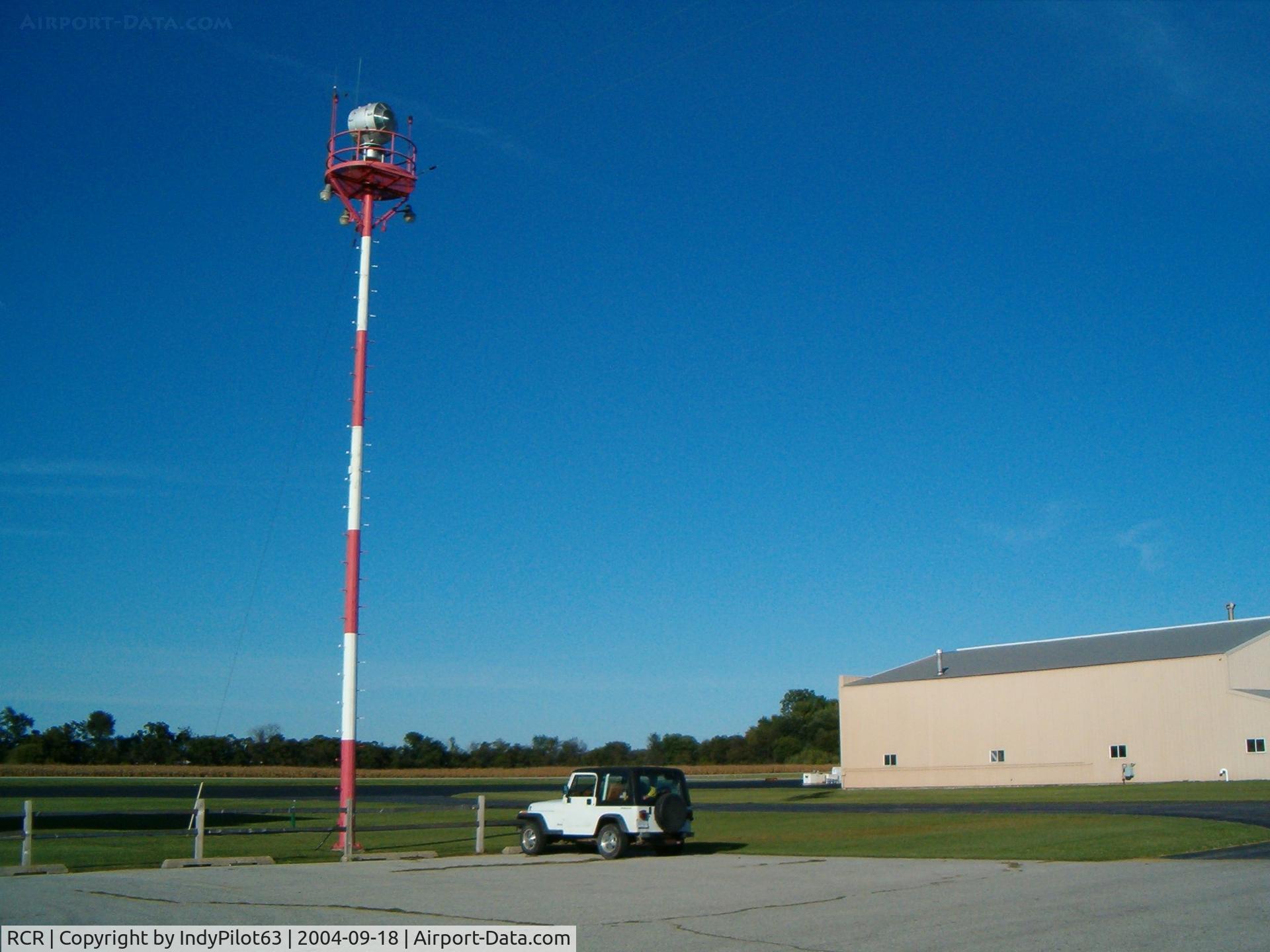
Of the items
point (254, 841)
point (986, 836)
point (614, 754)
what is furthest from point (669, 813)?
point (614, 754)

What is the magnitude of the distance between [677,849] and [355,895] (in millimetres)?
9720

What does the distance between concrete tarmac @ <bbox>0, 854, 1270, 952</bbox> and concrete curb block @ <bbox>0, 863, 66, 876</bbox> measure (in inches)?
22.4

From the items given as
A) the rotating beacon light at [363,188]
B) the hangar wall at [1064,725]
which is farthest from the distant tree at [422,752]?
the rotating beacon light at [363,188]

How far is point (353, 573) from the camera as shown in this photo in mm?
26859

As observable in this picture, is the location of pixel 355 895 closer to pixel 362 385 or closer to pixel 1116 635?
pixel 362 385

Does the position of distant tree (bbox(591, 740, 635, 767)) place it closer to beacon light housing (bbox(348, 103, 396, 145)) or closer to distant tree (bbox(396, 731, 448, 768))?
distant tree (bbox(396, 731, 448, 768))

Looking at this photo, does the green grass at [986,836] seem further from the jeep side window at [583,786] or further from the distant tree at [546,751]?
the distant tree at [546,751]

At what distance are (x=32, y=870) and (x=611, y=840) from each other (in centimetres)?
1024

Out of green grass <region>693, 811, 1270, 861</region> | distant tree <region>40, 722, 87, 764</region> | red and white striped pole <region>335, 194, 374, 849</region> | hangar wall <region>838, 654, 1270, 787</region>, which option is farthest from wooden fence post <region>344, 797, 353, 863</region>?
distant tree <region>40, 722, 87, 764</region>

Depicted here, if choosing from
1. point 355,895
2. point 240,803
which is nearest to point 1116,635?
point 240,803

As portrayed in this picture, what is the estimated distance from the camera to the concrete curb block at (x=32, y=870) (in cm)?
1919

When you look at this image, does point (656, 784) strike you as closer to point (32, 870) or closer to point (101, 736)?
point (32, 870)

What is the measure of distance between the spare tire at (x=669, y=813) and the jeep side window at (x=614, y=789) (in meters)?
0.63

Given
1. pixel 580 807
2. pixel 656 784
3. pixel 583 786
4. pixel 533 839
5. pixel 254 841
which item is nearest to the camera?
pixel 656 784
